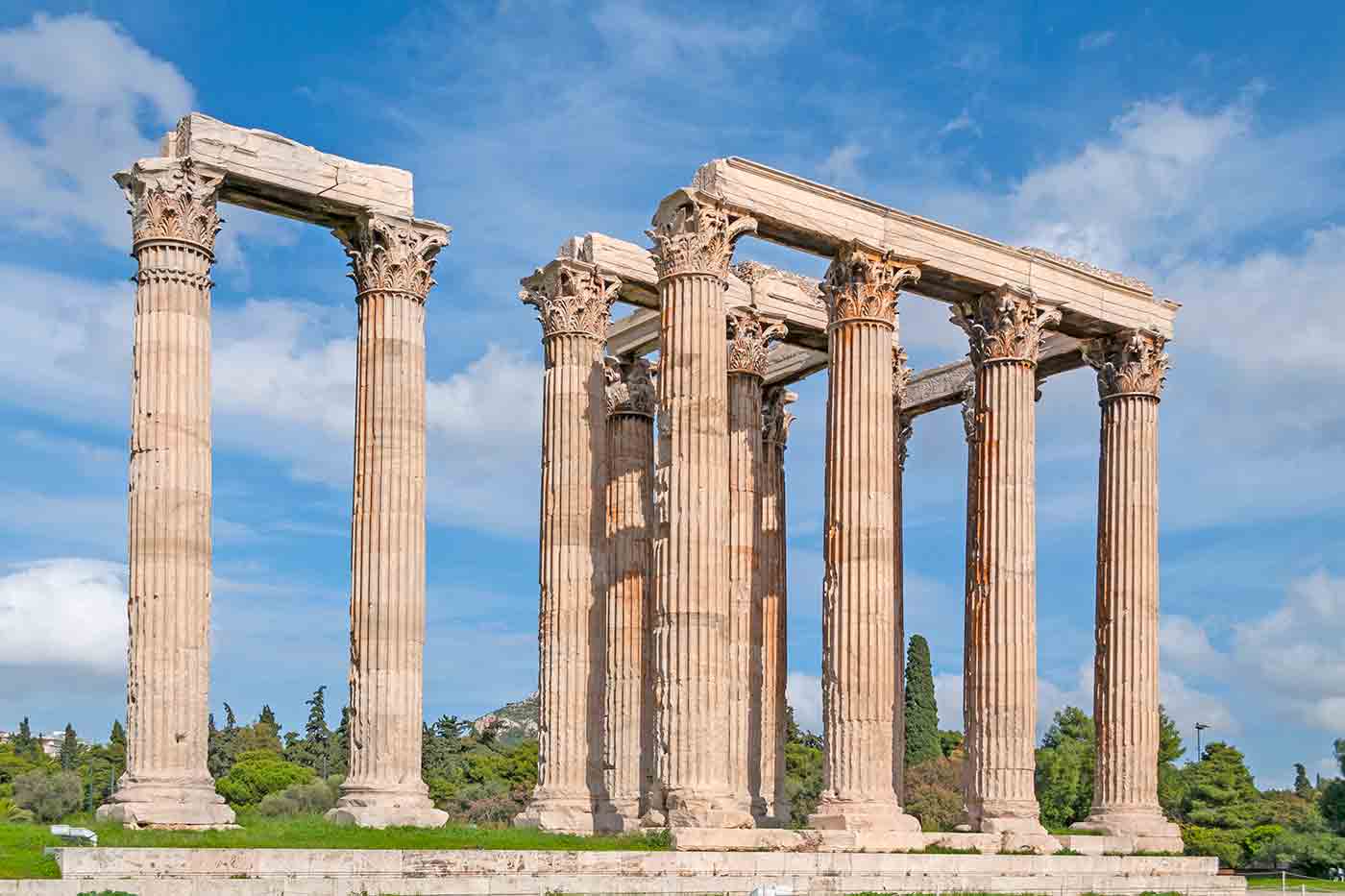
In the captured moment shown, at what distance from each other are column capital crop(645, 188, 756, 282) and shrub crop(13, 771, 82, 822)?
48.4m

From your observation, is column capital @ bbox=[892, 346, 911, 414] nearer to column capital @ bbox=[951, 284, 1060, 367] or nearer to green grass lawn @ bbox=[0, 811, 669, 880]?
column capital @ bbox=[951, 284, 1060, 367]

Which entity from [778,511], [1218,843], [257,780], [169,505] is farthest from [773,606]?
[257,780]

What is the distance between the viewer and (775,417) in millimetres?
65875

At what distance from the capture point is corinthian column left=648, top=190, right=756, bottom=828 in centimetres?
4594

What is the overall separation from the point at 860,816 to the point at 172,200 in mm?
23720

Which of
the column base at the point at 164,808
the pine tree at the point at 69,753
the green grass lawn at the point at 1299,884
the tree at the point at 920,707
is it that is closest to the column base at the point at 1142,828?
the green grass lawn at the point at 1299,884

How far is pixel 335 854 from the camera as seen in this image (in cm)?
3888

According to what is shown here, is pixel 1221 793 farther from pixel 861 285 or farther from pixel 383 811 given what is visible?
pixel 383 811

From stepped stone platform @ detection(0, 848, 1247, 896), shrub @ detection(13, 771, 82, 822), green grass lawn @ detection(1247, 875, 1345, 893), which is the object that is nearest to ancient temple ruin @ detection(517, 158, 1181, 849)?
stepped stone platform @ detection(0, 848, 1247, 896)

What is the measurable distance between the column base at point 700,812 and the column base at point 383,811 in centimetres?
582

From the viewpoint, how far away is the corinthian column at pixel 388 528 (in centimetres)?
4662

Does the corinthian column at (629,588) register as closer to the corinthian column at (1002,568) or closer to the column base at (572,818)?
the column base at (572,818)

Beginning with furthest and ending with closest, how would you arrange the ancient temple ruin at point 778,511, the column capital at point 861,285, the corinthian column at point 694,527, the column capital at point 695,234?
the column capital at point 861,285 < the column capital at point 695,234 < the ancient temple ruin at point 778,511 < the corinthian column at point 694,527

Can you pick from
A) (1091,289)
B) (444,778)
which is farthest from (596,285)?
(444,778)
